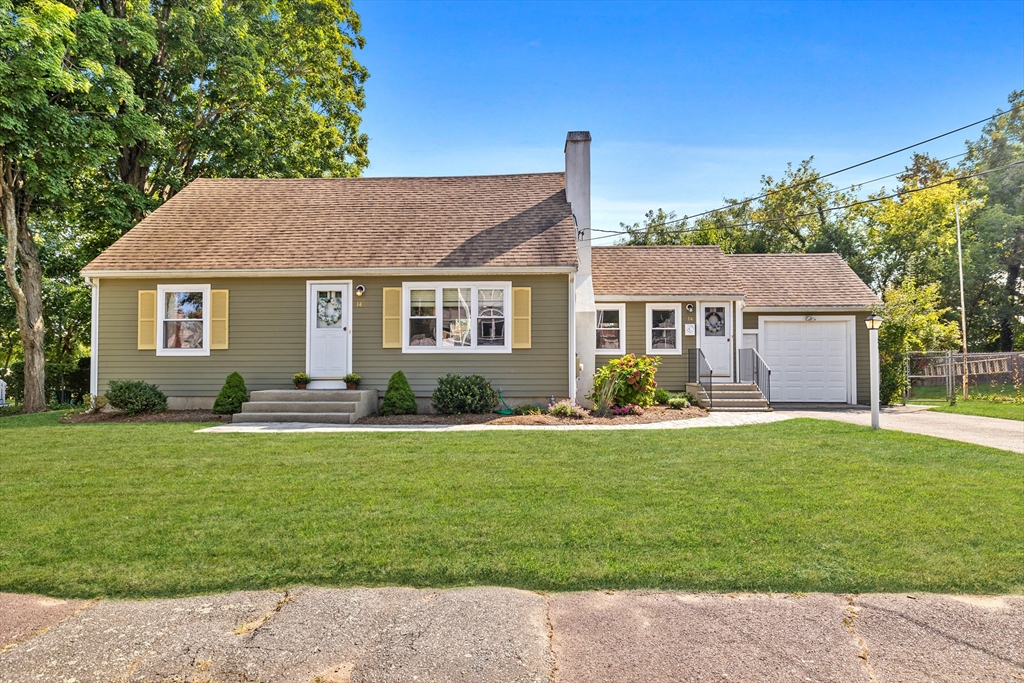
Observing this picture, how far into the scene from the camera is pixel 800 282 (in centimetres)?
1781

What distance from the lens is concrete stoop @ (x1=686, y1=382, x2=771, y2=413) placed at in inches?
571

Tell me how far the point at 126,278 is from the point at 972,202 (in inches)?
1436

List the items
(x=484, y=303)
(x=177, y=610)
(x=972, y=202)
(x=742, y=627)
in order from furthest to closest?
(x=972, y=202), (x=484, y=303), (x=177, y=610), (x=742, y=627)

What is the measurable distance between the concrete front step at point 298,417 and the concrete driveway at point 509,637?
832cm

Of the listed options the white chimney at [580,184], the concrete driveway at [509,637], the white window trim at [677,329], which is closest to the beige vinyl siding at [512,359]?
the white chimney at [580,184]

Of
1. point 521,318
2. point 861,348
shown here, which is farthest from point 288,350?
point 861,348

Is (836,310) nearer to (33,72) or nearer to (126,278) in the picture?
(126,278)

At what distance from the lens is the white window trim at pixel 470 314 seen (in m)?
13.4

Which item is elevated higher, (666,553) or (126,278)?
(126,278)

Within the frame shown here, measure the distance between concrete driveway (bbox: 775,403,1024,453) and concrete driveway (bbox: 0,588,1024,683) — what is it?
22.6 feet

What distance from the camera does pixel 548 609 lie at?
3.51m

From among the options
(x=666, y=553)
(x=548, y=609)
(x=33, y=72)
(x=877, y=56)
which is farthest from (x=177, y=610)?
(x=877, y=56)

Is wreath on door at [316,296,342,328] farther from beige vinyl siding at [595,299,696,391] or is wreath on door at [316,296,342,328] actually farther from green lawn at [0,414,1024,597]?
beige vinyl siding at [595,299,696,391]

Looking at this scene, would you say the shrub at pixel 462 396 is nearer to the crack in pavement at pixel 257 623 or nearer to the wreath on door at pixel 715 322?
the wreath on door at pixel 715 322
